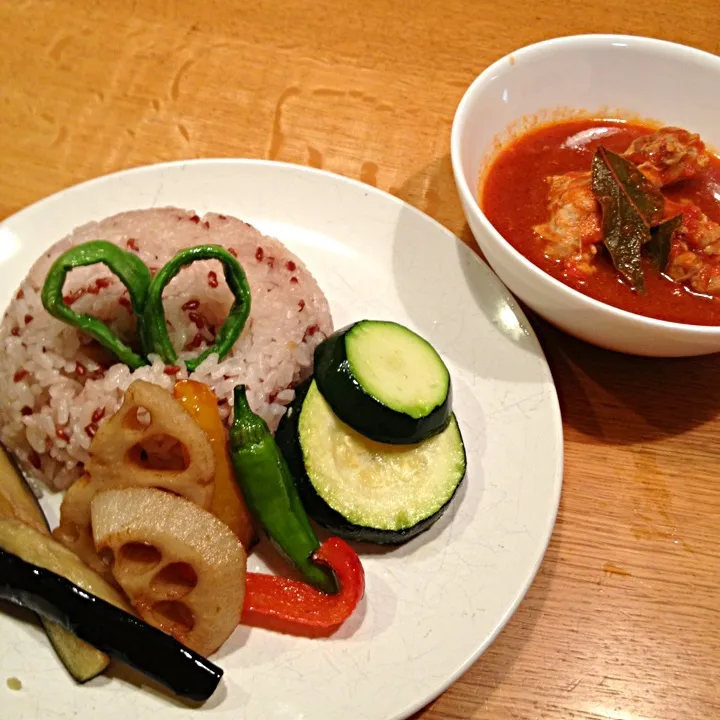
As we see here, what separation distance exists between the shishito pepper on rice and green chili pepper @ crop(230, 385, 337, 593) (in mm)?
315

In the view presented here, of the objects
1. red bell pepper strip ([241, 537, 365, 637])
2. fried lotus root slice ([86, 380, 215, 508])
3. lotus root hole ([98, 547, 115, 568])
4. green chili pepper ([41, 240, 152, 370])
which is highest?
green chili pepper ([41, 240, 152, 370])

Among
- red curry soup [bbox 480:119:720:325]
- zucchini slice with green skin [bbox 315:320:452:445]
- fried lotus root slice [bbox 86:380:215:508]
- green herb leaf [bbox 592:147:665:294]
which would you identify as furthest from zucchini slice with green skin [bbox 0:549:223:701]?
green herb leaf [bbox 592:147:665:294]

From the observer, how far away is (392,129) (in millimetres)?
3621

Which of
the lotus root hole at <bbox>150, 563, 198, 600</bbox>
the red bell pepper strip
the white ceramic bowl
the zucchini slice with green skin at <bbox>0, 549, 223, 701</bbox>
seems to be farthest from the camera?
the white ceramic bowl

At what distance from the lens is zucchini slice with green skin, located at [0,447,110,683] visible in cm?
187

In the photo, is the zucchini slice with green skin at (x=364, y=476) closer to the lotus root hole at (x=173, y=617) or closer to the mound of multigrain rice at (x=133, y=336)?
the mound of multigrain rice at (x=133, y=336)

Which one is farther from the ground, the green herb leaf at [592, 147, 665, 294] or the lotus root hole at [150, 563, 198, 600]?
the green herb leaf at [592, 147, 665, 294]

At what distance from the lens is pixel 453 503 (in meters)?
2.33

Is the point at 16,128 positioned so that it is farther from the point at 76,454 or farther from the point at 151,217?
the point at 76,454

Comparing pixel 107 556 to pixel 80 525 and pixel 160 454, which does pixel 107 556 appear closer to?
pixel 80 525

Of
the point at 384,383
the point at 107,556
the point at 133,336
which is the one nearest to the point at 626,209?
the point at 384,383

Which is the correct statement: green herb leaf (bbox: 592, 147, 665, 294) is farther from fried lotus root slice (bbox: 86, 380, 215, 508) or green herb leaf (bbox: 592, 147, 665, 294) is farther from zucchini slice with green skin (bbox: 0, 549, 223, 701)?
zucchini slice with green skin (bbox: 0, 549, 223, 701)

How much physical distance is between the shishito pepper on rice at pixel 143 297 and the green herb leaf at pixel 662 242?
1.46 m

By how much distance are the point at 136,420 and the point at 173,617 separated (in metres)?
0.55
